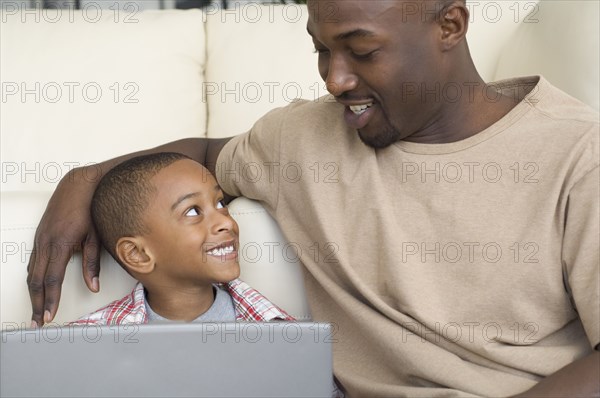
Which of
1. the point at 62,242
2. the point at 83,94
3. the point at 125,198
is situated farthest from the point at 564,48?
the point at 83,94

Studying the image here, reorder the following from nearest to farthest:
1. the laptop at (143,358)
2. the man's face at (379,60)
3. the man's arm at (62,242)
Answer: the laptop at (143,358) → the man's face at (379,60) → the man's arm at (62,242)

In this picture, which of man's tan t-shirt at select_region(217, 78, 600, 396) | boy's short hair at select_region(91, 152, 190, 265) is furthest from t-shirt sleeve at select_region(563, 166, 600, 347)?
boy's short hair at select_region(91, 152, 190, 265)

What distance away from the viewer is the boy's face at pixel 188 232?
1268 mm

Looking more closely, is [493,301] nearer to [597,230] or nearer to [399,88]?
[597,230]

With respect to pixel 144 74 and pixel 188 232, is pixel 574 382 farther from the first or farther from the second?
pixel 144 74

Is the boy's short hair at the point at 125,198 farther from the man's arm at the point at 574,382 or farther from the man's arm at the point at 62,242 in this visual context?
the man's arm at the point at 574,382

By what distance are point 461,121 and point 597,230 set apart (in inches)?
10.3

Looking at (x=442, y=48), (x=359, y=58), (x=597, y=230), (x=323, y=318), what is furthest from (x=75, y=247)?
(x=597, y=230)

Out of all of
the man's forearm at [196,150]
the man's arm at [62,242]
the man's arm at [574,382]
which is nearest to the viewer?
the man's arm at [574,382]

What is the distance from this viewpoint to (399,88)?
1.19 meters

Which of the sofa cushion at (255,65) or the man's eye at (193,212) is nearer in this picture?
the man's eye at (193,212)

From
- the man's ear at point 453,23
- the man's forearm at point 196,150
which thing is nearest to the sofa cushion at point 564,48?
the man's ear at point 453,23

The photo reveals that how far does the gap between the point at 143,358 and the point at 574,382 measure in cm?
53

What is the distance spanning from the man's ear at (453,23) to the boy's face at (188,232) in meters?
0.41
